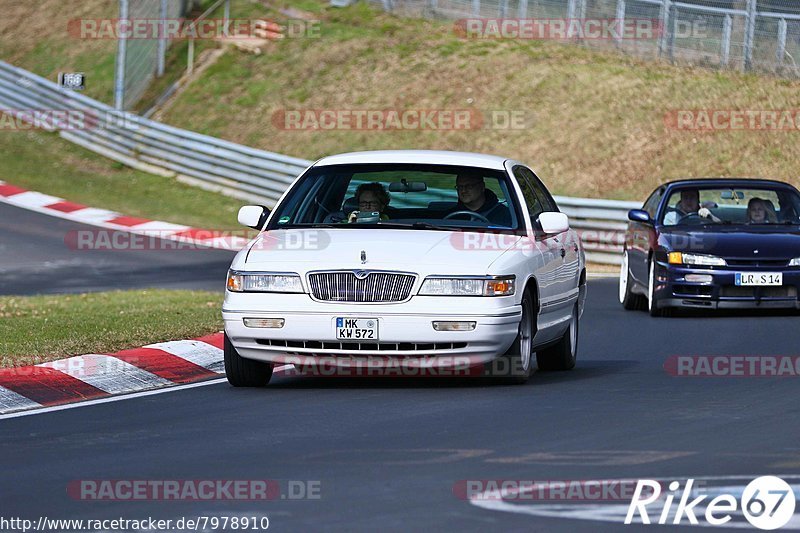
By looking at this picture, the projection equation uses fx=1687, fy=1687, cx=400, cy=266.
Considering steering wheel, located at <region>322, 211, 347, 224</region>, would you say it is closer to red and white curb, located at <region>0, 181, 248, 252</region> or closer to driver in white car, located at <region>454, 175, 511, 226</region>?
driver in white car, located at <region>454, 175, 511, 226</region>

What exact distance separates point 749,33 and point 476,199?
68.9ft

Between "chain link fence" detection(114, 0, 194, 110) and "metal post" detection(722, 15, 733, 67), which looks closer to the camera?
"metal post" detection(722, 15, 733, 67)

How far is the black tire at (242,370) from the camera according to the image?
1102 cm

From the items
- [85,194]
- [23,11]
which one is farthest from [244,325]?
[23,11]

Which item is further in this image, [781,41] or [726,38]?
[726,38]

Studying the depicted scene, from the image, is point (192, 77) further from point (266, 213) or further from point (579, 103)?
point (266, 213)

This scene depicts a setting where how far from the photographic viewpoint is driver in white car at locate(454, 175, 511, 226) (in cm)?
→ 1177

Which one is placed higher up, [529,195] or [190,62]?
[190,62]

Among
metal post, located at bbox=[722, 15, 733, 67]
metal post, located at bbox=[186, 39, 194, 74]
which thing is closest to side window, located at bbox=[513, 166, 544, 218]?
metal post, located at bbox=[722, 15, 733, 67]

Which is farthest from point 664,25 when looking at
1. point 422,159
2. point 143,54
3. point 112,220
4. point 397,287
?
point 397,287

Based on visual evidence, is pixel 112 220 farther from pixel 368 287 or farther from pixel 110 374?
pixel 368 287

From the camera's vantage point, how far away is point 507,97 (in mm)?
35125

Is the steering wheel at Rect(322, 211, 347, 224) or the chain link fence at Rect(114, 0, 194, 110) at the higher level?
the chain link fence at Rect(114, 0, 194, 110)

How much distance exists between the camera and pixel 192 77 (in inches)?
1587
